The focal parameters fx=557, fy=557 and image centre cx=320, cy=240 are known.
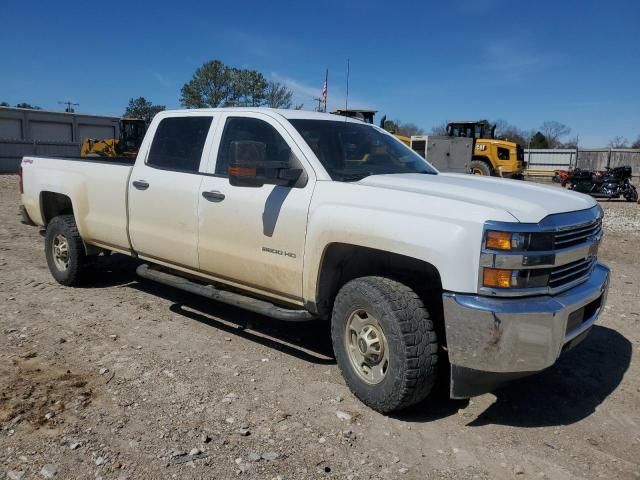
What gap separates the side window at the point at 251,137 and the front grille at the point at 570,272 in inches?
83.0

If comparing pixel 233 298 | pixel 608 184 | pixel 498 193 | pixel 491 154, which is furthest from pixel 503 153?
pixel 498 193

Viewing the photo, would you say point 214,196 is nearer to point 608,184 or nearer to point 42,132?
point 608,184

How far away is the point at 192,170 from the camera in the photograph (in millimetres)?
4961

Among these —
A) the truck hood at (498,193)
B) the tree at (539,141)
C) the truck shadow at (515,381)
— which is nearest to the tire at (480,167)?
the truck shadow at (515,381)

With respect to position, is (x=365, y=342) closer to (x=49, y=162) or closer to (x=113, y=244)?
(x=113, y=244)

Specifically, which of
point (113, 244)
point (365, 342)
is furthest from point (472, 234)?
point (113, 244)

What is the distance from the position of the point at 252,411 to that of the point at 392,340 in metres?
1.05

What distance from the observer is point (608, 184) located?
66.7 ft

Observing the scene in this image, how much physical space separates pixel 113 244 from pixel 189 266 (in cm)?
131

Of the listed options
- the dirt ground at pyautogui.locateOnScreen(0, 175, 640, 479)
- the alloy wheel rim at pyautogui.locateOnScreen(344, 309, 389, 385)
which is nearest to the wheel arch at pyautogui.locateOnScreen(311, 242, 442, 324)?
the alloy wheel rim at pyautogui.locateOnScreen(344, 309, 389, 385)

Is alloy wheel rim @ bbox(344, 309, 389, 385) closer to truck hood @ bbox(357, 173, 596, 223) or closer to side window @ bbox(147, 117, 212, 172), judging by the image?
truck hood @ bbox(357, 173, 596, 223)

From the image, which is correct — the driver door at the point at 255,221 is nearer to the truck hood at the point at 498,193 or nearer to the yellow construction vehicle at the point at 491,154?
the truck hood at the point at 498,193

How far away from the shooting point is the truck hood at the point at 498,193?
327 centimetres

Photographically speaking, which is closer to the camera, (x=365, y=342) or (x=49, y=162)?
(x=365, y=342)
